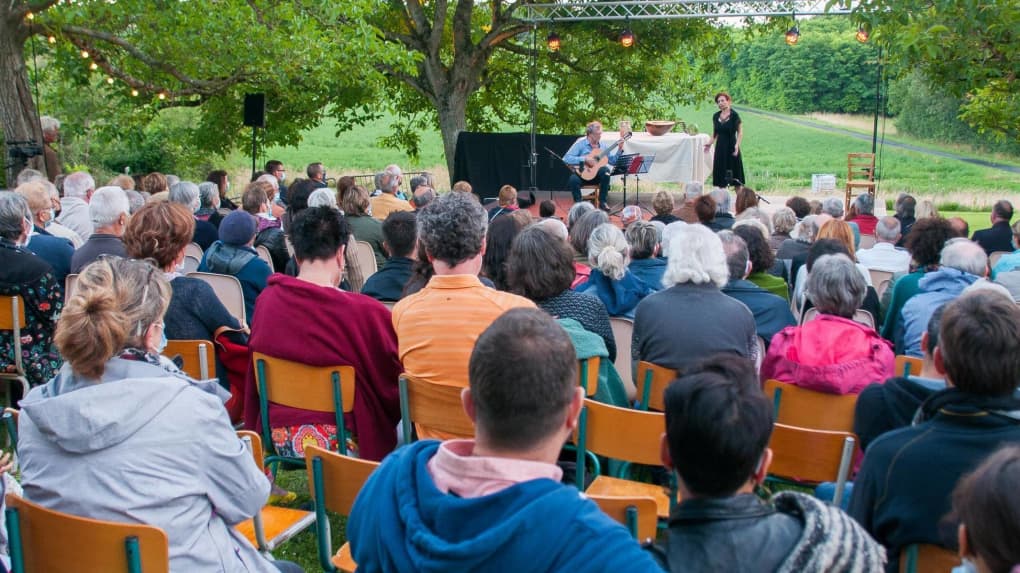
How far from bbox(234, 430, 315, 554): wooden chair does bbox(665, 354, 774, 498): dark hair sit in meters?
1.36

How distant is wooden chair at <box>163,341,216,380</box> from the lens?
12.4ft

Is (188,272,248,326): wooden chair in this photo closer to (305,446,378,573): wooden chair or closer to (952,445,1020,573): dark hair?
(305,446,378,573): wooden chair

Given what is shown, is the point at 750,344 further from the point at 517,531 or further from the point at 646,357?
the point at 517,531

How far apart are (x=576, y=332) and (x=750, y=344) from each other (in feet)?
2.65

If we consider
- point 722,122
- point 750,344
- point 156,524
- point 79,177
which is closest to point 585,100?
point 722,122

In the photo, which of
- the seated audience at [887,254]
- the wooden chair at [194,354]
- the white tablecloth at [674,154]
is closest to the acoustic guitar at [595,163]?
the white tablecloth at [674,154]

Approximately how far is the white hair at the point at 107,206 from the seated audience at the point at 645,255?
9.34 feet

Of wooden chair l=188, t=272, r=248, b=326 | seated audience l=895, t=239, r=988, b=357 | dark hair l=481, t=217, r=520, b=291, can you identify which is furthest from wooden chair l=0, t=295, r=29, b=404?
seated audience l=895, t=239, r=988, b=357

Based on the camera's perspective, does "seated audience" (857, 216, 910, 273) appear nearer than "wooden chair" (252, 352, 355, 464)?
No

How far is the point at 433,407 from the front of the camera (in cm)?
328

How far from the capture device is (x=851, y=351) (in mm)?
3602

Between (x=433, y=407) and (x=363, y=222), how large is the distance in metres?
4.01

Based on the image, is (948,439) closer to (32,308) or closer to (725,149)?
(32,308)

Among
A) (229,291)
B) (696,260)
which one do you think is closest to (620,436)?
(696,260)
